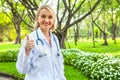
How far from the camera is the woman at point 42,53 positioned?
142 inches

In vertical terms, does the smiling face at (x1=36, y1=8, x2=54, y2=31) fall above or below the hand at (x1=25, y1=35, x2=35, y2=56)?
above

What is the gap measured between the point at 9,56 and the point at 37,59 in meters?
14.0

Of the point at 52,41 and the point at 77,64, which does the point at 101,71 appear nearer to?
the point at 77,64

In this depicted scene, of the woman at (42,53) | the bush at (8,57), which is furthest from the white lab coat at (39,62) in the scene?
the bush at (8,57)

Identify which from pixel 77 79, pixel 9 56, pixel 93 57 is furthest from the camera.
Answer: pixel 9 56

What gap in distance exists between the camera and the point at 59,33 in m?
18.0

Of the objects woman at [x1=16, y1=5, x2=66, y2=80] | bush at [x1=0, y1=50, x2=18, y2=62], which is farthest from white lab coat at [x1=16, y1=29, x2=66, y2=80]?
bush at [x1=0, y1=50, x2=18, y2=62]

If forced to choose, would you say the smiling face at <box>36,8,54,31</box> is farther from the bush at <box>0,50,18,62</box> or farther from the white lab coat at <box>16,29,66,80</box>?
the bush at <box>0,50,18,62</box>

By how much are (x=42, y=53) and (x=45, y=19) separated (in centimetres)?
42

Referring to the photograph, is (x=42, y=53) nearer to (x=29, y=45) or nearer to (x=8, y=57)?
(x=29, y=45)

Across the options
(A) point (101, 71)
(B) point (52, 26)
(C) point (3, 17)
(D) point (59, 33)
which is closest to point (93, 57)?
(A) point (101, 71)

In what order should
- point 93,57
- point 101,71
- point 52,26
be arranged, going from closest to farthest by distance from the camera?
point 52,26 < point 101,71 < point 93,57

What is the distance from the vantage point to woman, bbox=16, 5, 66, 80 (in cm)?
360

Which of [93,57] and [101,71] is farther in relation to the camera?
[93,57]
